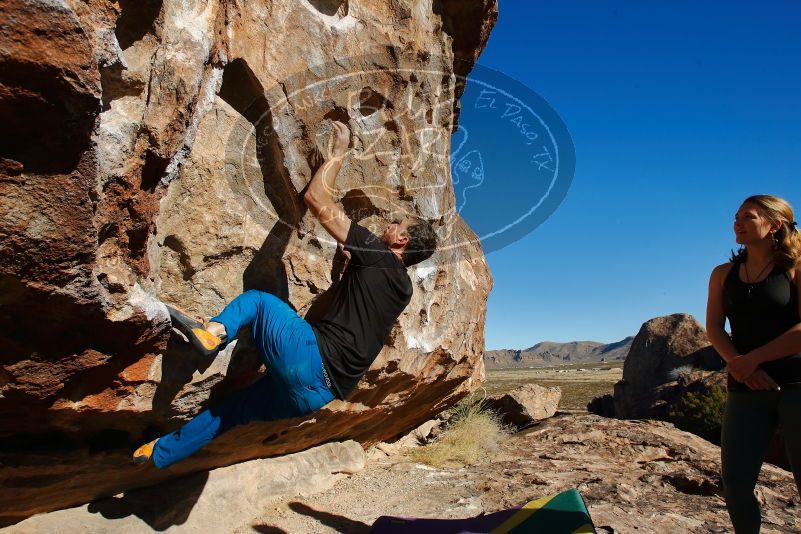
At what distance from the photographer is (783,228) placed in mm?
2996

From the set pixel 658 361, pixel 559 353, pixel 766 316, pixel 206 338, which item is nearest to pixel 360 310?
pixel 206 338

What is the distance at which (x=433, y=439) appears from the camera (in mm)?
7383

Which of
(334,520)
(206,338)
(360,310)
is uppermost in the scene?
(360,310)

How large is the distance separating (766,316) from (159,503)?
3842 millimetres

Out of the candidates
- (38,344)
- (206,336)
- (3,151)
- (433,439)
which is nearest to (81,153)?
(3,151)

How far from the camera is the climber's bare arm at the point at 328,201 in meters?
3.29

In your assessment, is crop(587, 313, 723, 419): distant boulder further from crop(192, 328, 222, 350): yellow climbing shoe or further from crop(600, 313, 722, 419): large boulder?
crop(192, 328, 222, 350): yellow climbing shoe

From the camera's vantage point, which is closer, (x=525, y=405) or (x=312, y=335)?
(x=312, y=335)

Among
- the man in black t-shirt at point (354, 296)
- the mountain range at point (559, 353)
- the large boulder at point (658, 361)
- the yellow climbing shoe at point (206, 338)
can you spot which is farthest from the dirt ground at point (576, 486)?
the mountain range at point (559, 353)

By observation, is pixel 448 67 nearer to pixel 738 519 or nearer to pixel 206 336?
pixel 206 336

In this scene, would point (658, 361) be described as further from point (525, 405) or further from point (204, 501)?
point (204, 501)

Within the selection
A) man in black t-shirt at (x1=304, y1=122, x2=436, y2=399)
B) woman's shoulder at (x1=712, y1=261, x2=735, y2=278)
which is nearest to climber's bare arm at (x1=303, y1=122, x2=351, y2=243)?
man in black t-shirt at (x1=304, y1=122, x2=436, y2=399)

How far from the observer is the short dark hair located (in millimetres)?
3670

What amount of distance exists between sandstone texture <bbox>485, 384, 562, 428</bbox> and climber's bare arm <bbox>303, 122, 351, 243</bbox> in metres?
6.27
